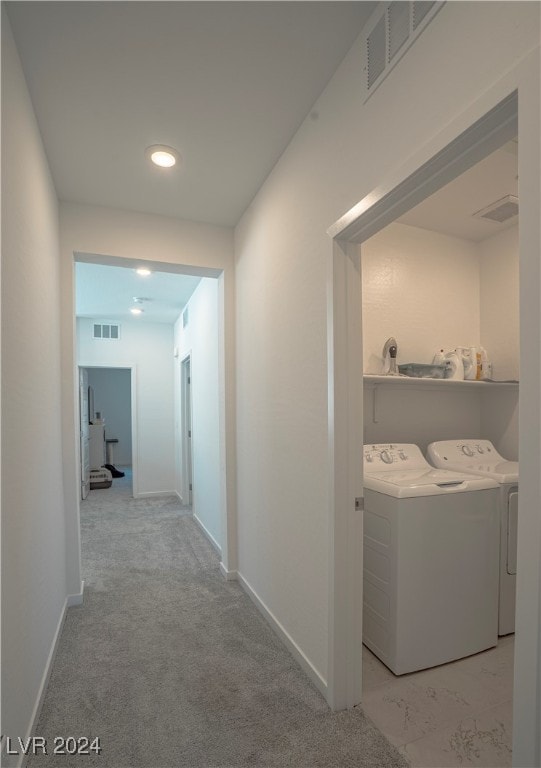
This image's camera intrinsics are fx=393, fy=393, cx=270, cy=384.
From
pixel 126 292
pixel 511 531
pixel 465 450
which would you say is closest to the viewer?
pixel 511 531

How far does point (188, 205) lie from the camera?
9.32ft

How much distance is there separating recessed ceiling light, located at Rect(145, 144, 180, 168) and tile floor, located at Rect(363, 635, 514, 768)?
298 centimetres

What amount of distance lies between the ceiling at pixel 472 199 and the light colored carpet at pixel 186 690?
2.81m

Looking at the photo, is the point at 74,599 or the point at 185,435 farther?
the point at 185,435

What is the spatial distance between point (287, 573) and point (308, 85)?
8.14 ft

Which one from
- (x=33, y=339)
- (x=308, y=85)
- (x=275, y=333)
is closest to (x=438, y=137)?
(x=308, y=85)

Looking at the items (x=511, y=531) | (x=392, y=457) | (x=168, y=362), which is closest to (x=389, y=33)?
(x=392, y=457)

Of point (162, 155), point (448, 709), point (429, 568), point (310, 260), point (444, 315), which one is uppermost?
point (162, 155)

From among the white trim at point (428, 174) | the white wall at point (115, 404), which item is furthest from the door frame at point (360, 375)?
the white wall at point (115, 404)

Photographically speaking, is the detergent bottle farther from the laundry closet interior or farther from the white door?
the white door

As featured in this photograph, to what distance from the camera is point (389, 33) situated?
140cm

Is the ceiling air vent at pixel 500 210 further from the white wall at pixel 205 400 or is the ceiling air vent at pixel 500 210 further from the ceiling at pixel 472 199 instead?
the white wall at pixel 205 400

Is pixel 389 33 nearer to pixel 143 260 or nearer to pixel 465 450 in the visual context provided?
pixel 143 260

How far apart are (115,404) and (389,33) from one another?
9153 mm
